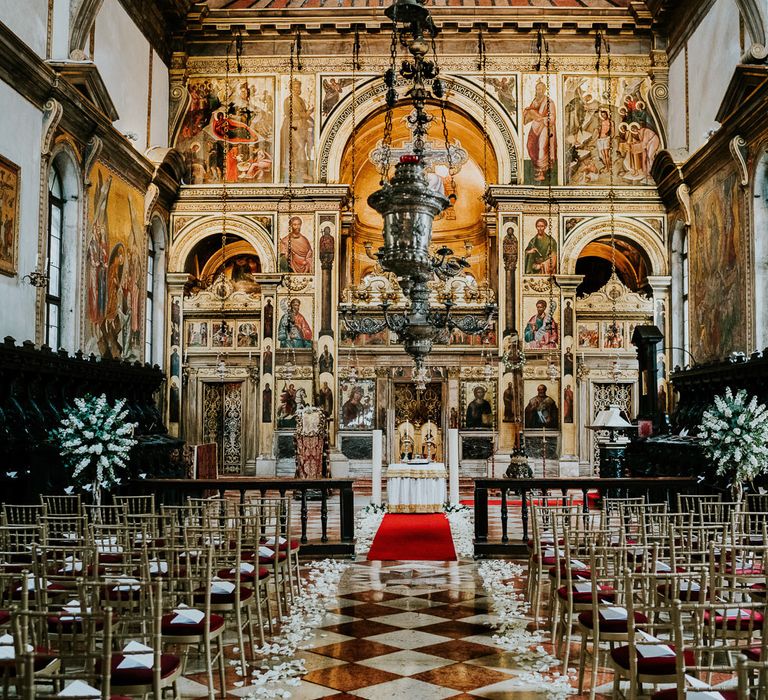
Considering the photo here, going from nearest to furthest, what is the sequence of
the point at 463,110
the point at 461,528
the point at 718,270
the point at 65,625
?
1. the point at 65,625
2. the point at 461,528
3. the point at 718,270
4. the point at 463,110

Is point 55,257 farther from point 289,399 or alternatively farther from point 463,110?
point 463,110

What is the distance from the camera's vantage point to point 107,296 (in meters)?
16.4

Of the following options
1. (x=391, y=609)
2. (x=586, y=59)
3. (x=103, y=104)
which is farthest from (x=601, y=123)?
(x=391, y=609)

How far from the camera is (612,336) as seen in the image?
68.4 ft

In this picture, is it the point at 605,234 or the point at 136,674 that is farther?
the point at 605,234

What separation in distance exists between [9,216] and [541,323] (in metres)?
12.3

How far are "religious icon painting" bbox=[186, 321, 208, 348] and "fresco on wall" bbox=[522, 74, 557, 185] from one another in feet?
29.1

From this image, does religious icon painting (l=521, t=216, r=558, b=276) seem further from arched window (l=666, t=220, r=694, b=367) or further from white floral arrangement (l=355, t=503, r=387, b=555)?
white floral arrangement (l=355, t=503, r=387, b=555)

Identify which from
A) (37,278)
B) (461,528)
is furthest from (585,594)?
(37,278)

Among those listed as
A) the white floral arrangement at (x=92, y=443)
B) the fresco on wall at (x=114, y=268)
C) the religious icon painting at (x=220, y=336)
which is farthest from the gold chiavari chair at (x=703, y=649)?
the religious icon painting at (x=220, y=336)

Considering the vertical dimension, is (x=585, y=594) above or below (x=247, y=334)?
below

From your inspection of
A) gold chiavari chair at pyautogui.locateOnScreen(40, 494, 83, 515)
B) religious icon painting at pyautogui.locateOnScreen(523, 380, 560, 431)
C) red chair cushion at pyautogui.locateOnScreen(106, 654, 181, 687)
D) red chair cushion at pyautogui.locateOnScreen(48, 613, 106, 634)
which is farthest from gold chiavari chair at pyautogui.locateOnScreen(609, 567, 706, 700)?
religious icon painting at pyautogui.locateOnScreen(523, 380, 560, 431)

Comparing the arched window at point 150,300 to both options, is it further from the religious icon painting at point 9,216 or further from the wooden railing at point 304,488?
the wooden railing at point 304,488

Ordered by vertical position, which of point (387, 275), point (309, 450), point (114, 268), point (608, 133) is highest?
point (608, 133)
